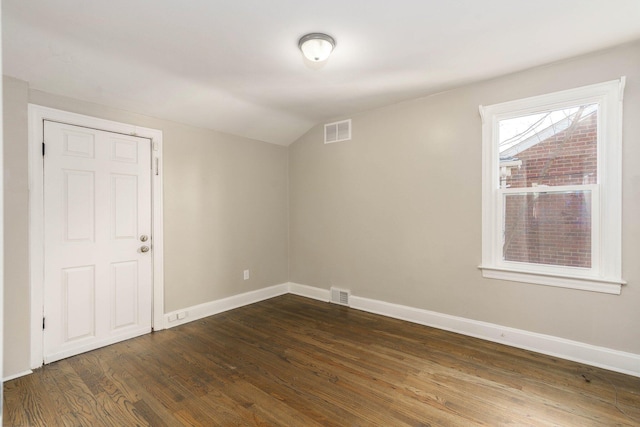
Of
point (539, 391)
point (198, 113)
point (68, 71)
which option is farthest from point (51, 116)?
point (539, 391)

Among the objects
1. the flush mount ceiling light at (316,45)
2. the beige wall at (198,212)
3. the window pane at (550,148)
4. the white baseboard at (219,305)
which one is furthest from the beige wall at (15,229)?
the window pane at (550,148)

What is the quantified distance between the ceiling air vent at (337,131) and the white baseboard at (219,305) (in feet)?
7.32

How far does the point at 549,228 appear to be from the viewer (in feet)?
10.0

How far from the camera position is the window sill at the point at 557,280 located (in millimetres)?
2757

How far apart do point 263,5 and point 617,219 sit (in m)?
3.12

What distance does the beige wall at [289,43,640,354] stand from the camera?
2746 mm

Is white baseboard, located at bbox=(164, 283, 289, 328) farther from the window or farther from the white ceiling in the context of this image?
the window

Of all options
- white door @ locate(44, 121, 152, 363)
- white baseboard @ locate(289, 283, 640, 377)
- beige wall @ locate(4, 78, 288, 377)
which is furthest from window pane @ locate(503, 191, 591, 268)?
white door @ locate(44, 121, 152, 363)

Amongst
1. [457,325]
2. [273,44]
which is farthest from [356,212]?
[273,44]

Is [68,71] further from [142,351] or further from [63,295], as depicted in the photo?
[142,351]

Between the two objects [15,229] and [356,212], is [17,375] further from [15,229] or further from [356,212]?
[356,212]

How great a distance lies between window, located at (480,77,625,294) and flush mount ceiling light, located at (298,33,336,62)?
5.54 feet

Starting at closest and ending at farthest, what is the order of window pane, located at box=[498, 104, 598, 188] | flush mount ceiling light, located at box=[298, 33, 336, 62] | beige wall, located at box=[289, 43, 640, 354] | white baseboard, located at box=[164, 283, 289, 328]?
1. flush mount ceiling light, located at box=[298, 33, 336, 62]
2. beige wall, located at box=[289, 43, 640, 354]
3. window pane, located at box=[498, 104, 598, 188]
4. white baseboard, located at box=[164, 283, 289, 328]

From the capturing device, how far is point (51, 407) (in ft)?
7.67
